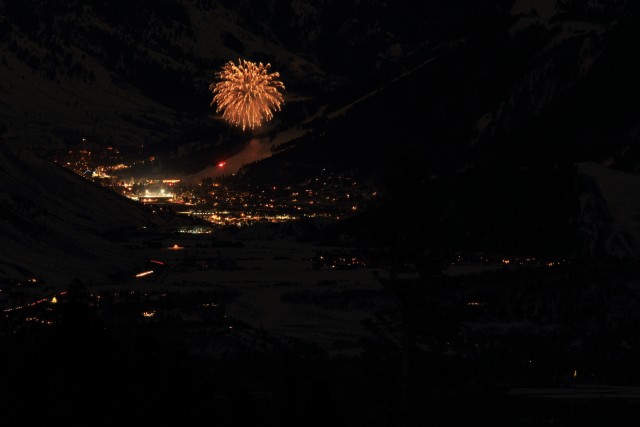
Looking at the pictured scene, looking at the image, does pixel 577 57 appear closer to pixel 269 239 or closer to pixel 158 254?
pixel 269 239

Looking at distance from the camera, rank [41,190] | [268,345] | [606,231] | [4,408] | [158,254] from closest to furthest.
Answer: [4,408]
[268,345]
[606,231]
[158,254]
[41,190]

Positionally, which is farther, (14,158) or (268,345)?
(14,158)

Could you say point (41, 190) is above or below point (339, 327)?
above

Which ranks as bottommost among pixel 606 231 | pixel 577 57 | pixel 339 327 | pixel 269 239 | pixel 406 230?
pixel 406 230

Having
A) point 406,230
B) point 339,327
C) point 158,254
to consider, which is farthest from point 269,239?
point 406,230

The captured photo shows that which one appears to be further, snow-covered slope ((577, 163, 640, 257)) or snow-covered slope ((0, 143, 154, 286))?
snow-covered slope ((0, 143, 154, 286))

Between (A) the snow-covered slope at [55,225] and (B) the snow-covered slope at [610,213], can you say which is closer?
(B) the snow-covered slope at [610,213]

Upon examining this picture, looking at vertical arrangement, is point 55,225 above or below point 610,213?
above

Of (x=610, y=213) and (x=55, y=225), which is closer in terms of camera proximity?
(x=610, y=213)
